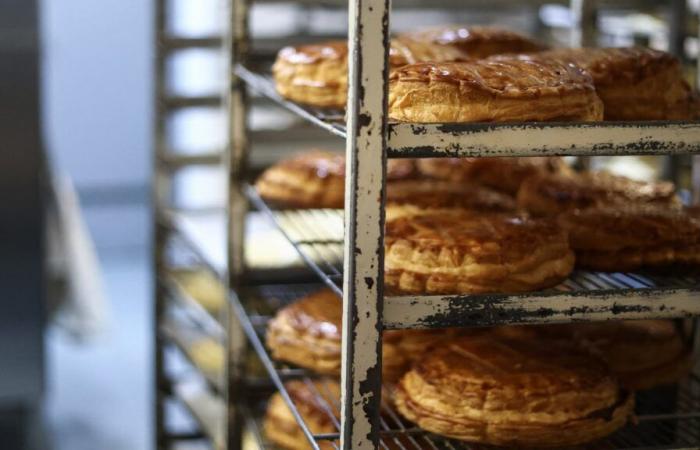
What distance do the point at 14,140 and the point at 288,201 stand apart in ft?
4.70

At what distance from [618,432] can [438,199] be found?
0.64m

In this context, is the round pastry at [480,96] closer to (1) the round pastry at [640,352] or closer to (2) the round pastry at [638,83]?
(2) the round pastry at [638,83]

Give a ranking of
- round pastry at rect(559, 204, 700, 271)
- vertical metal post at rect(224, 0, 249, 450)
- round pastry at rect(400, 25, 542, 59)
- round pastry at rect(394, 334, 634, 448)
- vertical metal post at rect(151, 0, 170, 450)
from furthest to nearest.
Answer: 1. vertical metal post at rect(151, 0, 170, 450)
2. vertical metal post at rect(224, 0, 249, 450)
3. round pastry at rect(400, 25, 542, 59)
4. round pastry at rect(559, 204, 700, 271)
5. round pastry at rect(394, 334, 634, 448)

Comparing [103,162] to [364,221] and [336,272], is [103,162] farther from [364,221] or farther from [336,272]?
[364,221]

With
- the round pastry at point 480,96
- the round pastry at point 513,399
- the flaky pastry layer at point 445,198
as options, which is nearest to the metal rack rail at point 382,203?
the round pastry at point 480,96

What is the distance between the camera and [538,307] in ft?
5.54

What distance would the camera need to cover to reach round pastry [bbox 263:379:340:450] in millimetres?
2270

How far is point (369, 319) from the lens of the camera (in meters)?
1.60

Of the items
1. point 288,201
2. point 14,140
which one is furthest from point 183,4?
point 288,201

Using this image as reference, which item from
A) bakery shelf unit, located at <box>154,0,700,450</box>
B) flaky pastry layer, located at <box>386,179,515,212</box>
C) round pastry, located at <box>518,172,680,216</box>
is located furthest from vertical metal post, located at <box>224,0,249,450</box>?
round pastry, located at <box>518,172,680,216</box>

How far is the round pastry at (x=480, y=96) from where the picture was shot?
1.71 m

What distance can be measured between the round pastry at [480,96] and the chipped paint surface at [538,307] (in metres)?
0.30

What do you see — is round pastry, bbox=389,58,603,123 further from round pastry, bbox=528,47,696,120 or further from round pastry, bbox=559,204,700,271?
round pastry, bbox=559,204,700,271

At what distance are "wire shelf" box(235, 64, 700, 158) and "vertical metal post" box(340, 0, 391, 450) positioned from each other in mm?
44
